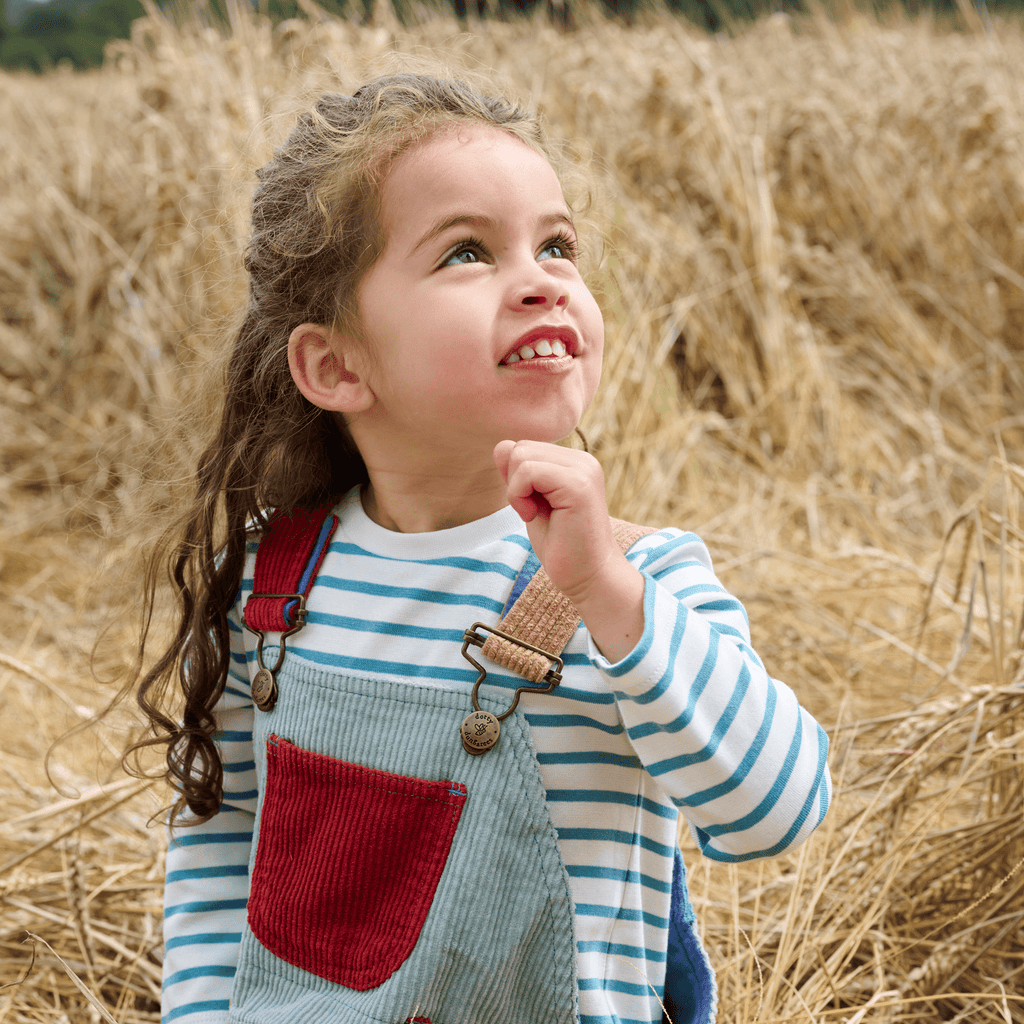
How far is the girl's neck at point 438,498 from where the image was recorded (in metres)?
0.90

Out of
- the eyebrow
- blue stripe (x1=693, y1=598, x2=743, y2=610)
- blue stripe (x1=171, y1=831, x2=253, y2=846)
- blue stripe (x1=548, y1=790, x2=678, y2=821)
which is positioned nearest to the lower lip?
the eyebrow

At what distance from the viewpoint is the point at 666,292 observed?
2537 millimetres

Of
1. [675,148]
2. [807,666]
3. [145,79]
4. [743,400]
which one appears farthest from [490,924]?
[145,79]

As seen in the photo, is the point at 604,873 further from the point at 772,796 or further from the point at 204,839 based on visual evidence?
the point at 204,839

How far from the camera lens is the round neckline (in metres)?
0.86

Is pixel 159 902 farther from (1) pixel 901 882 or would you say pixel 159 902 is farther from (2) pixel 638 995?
(1) pixel 901 882

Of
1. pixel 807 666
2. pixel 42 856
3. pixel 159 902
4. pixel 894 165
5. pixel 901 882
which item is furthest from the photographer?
pixel 894 165

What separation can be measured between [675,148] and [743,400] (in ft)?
2.50

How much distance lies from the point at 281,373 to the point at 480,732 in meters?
0.43

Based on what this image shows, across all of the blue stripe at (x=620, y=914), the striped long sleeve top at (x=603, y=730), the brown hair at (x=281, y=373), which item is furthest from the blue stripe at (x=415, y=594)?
the blue stripe at (x=620, y=914)

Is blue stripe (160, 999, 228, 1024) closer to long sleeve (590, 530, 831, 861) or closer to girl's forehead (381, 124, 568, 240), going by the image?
long sleeve (590, 530, 831, 861)

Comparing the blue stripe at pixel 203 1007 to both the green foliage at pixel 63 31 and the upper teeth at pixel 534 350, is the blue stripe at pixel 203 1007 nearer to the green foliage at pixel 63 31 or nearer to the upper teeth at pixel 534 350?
the upper teeth at pixel 534 350

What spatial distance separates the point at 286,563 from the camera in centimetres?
95

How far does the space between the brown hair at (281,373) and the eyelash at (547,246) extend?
0.07 metres
